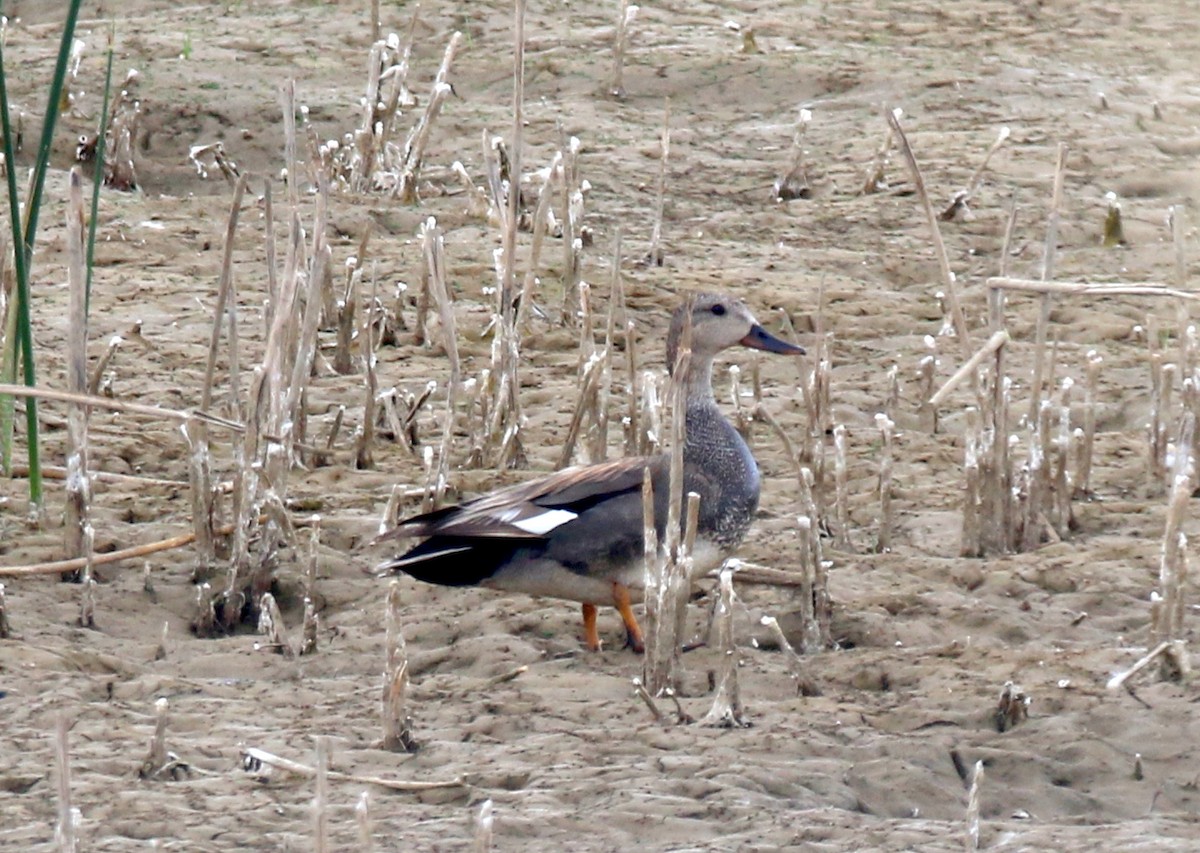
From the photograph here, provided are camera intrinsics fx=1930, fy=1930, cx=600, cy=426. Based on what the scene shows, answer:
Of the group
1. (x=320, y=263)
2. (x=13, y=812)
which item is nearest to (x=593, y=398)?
(x=320, y=263)

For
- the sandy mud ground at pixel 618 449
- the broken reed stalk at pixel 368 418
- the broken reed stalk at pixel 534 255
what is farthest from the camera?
the broken reed stalk at pixel 534 255

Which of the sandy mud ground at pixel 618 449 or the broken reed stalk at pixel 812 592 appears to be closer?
the sandy mud ground at pixel 618 449

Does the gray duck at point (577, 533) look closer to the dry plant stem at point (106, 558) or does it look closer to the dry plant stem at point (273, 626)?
the dry plant stem at point (273, 626)

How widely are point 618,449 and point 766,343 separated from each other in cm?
75

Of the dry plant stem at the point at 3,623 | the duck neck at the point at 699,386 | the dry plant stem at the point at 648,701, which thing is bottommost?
the dry plant stem at the point at 3,623

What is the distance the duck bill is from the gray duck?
774 mm

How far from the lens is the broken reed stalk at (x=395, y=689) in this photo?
4.09m

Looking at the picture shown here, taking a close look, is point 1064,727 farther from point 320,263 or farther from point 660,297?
point 660,297

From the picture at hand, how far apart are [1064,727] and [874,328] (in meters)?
3.69

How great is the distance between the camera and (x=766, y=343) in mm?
6129

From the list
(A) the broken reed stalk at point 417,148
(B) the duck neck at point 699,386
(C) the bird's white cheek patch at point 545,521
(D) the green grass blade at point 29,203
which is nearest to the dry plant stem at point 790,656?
(C) the bird's white cheek patch at point 545,521

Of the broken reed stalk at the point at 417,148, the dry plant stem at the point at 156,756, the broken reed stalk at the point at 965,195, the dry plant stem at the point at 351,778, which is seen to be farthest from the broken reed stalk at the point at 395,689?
the broken reed stalk at the point at 965,195

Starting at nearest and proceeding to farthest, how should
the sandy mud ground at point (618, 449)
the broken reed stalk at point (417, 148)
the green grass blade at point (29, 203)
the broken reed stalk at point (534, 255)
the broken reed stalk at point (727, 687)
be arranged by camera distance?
the sandy mud ground at point (618, 449) → the broken reed stalk at point (727, 687) → the green grass blade at point (29, 203) → the broken reed stalk at point (534, 255) → the broken reed stalk at point (417, 148)

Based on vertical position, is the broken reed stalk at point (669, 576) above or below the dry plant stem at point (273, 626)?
above
